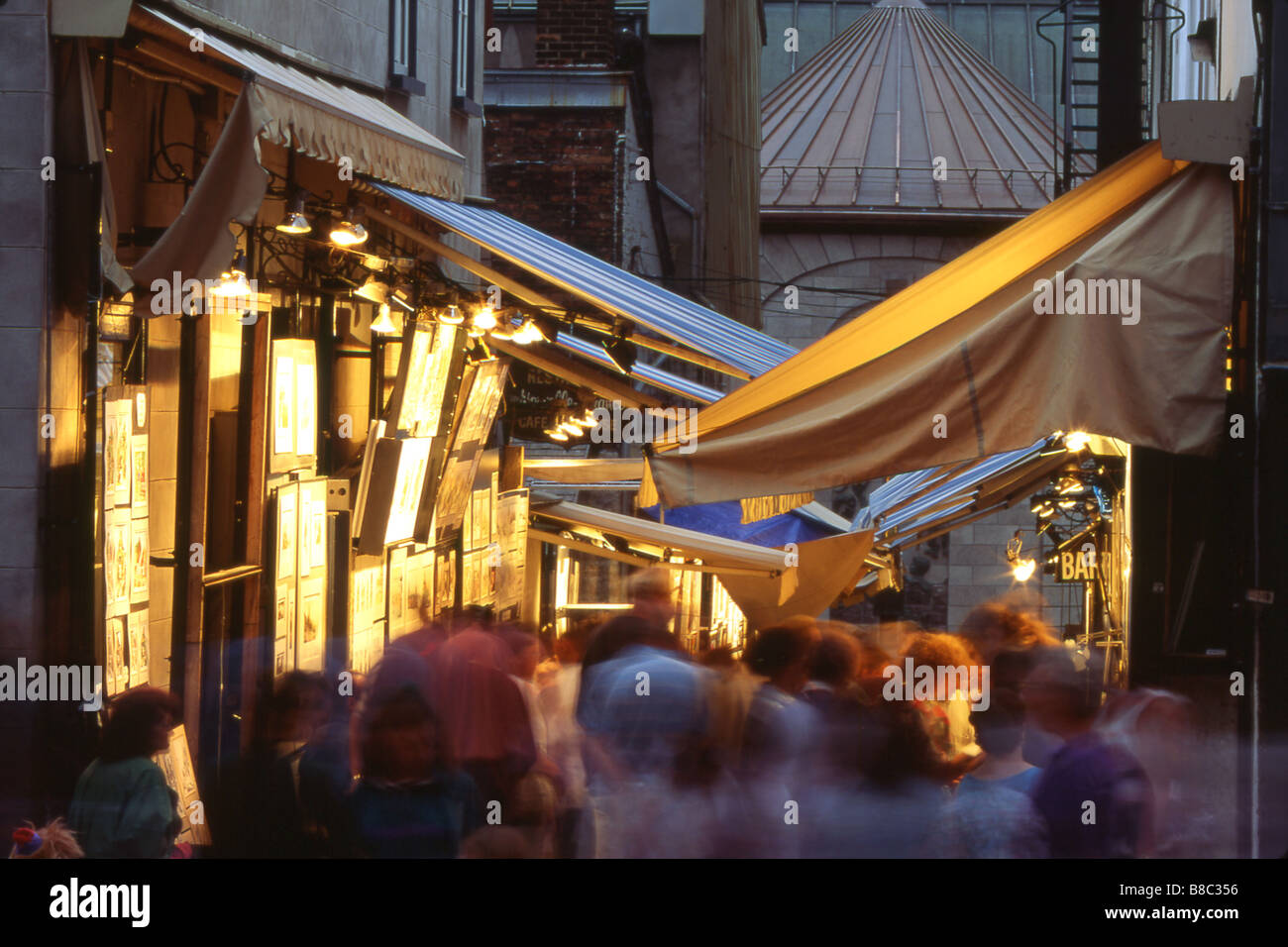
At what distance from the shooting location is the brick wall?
685 inches

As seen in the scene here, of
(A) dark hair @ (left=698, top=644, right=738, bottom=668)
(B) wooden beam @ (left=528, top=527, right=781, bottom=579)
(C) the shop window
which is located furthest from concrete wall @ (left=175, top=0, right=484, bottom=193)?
(A) dark hair @ (left=698, top=644, right=738, bottom=668)

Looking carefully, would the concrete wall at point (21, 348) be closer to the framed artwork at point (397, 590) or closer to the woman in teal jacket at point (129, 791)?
the woman in teal jacket at point (129, 791)

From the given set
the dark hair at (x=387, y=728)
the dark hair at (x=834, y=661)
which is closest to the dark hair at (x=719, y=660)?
the dark hair at (x=834, y=661)

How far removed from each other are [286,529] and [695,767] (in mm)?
3703

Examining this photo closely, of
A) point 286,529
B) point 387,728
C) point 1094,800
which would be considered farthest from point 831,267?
point 387,728

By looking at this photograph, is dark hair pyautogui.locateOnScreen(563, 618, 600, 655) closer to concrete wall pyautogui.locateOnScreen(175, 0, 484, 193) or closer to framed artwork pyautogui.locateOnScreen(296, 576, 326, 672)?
framed artwork pyautogui.locateOnScreen(296, 576, 326, 672)

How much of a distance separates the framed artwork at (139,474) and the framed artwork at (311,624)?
198 cm

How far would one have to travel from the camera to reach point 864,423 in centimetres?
578

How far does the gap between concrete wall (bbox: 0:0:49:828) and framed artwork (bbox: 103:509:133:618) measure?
0.99 feet

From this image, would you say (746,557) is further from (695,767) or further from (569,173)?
(695,767)

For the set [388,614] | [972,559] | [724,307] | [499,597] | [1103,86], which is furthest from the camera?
[972,559]

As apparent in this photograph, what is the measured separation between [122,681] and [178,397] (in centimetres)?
178

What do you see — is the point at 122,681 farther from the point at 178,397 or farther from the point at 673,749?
the point at 673,749
